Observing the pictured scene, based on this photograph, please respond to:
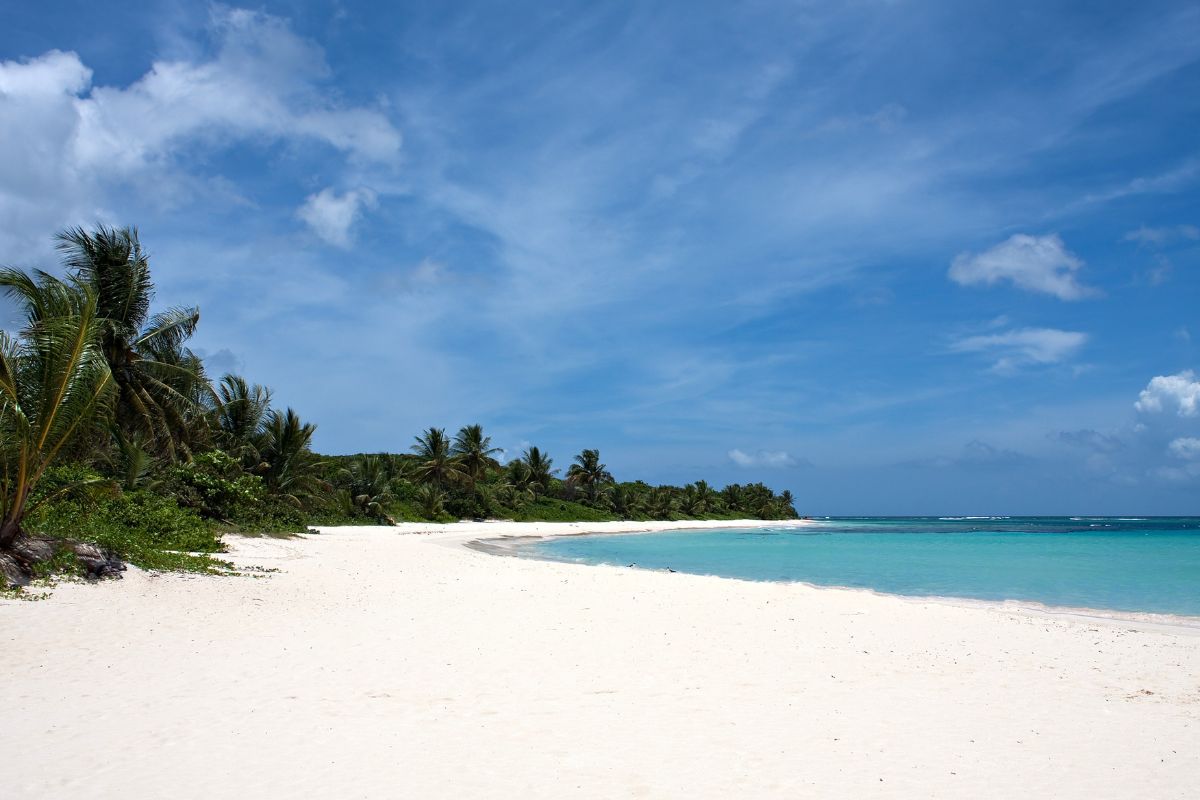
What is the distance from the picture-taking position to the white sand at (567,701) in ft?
15.4

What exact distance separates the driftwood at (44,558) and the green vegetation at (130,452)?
23mm

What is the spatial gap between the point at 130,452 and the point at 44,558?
10607 mm

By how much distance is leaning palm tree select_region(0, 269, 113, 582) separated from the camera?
10.6 m

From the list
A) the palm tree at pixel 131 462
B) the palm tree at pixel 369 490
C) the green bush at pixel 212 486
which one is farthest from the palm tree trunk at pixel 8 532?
the palm tree at pixel 369 490

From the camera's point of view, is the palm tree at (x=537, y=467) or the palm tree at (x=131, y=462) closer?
the palm tree at (x=131, y=462)

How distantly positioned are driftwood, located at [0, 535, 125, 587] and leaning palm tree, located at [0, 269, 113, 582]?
0.9 inches

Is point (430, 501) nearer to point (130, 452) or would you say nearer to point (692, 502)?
point (130, 452)

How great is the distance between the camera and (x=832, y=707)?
21.0 feet

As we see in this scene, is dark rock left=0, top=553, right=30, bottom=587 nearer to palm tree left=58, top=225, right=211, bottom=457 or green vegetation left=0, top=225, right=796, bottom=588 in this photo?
green vegetation left=0, top=225, right=796, bottom=588

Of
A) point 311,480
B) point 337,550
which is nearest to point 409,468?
point 311,480

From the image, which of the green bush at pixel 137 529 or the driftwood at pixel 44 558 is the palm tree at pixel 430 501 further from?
the driftwood at pixel 44 558

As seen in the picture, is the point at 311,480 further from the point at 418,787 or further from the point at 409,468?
the point at 418,787

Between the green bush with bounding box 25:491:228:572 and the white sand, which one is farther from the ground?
the green bush with bounding box 25:491:228:572

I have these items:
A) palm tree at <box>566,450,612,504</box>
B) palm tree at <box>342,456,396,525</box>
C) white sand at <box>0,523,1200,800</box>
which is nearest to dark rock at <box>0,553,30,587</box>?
white sand at <box>0,523,1200,800</box>
